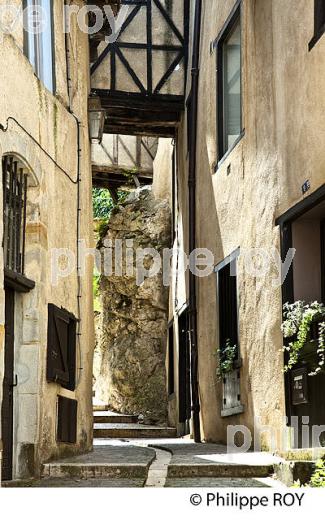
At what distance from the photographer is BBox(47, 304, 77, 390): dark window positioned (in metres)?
9.34

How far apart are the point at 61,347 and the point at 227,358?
98.7 inches

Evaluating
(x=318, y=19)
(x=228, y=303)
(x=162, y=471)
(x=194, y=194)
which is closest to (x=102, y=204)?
(x=194, y=194)

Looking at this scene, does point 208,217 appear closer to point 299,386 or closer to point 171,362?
point 299,386

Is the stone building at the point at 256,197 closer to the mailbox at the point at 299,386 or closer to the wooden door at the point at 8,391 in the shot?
the mailbox at the point at 299,386

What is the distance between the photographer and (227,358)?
1152 centimetres

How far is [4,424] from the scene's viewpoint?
8469 mm

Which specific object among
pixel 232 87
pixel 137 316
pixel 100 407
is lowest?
pixel 100 407

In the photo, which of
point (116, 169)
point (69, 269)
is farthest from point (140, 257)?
point (69, 269)

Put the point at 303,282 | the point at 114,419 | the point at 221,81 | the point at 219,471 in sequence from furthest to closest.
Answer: the point at 114,419 → the point at 221,81 → the point at 303,282 → the point at 219,471

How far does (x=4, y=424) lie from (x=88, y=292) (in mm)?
3556

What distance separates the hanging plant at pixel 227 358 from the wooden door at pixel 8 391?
3.35 meters

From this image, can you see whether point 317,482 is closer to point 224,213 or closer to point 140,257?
point 224,213

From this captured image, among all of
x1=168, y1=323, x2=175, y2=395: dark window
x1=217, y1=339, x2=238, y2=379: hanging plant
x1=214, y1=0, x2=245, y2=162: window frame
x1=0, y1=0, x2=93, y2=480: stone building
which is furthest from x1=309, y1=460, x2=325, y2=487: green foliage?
x1=168, y1=323, x2=175, y2=395: dark window

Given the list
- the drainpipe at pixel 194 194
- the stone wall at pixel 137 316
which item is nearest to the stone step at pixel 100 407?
the stone wall at pixel 137 316
